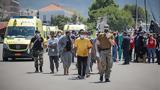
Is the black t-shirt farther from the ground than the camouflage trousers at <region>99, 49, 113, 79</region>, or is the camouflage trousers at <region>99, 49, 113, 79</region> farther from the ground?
the black t-shirt

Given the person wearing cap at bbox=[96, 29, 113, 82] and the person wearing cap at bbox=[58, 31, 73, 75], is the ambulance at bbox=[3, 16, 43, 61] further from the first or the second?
the person wearing cap at bbox=[96, 29, 113, 82]

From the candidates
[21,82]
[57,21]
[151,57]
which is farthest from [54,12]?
[21,82]

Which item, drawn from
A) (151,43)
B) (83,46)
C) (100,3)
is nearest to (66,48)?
(83,46)

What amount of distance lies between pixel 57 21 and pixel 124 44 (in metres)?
115

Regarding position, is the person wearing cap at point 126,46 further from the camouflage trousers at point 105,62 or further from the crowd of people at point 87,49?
the camouflage trousers at point 105,62

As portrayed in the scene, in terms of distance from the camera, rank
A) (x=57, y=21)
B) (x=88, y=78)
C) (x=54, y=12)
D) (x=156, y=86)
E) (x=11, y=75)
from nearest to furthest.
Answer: (x=156, y=86)
(x=88, y=78)
(x=11, y=75)
(x=57, y=21)
(x=54, y=12)

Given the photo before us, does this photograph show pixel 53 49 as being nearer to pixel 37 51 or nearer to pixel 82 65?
pixel 37 51

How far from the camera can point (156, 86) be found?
1845 centimetres

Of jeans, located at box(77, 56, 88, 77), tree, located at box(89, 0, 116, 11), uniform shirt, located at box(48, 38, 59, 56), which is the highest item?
tree, located at box(89, 0, 116, 11)

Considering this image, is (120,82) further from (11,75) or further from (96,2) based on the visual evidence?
(96,2)

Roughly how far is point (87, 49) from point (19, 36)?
43.0 feet

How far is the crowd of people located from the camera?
19.7m

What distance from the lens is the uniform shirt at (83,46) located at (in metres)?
21.3

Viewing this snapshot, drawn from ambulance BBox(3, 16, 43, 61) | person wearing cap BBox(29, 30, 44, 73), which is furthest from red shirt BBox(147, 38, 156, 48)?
person wearing cap BBox(29, 30, 44, 73)
